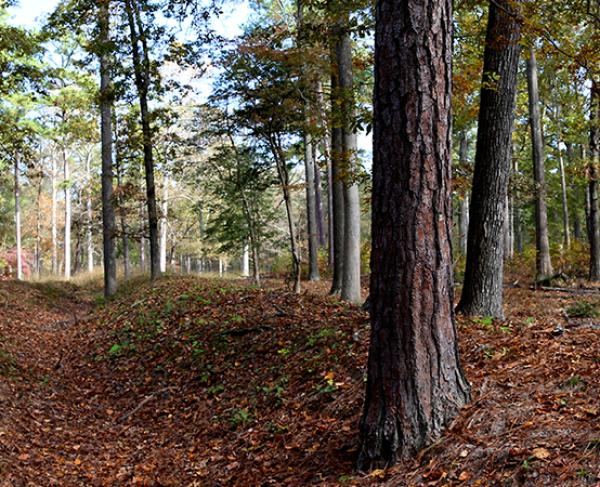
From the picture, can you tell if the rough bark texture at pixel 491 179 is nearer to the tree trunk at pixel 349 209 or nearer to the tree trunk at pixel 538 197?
the tree trunk at pixel 349 209

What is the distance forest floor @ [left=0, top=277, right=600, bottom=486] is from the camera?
10.1 ft

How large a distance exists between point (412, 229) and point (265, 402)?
2975mm

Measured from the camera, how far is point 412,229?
3.28 metres

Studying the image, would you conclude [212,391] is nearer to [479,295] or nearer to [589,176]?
[479,295]

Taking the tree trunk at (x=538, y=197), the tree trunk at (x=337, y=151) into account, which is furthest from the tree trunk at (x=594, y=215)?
the tree trunk at (x=337, y=151)

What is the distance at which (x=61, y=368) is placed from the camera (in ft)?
26.6

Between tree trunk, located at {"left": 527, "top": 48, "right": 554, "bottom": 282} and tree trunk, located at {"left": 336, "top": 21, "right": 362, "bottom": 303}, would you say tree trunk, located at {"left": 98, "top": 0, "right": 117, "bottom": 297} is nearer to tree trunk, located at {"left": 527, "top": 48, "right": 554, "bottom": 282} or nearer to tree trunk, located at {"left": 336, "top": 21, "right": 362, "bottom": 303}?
tree trunk, located at {"left": 336, "top": 21, "right": 362, "bottom": 303}

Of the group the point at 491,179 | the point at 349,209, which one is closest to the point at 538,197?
the point at 349,209

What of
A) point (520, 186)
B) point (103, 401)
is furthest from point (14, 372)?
point (520, 186)

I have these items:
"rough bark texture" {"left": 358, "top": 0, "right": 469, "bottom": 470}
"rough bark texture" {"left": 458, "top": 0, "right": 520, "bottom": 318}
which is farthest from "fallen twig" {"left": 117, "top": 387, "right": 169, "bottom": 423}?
"rough bark texture" {"left": 458, "top": 0, "right": 520, "bottom": 318}

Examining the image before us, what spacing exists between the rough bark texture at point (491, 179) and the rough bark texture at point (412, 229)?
9.20 ft

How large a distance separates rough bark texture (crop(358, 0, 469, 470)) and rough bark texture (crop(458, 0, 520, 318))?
9.20 feet

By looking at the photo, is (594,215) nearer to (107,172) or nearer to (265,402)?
(265,402)

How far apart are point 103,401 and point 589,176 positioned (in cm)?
1535
